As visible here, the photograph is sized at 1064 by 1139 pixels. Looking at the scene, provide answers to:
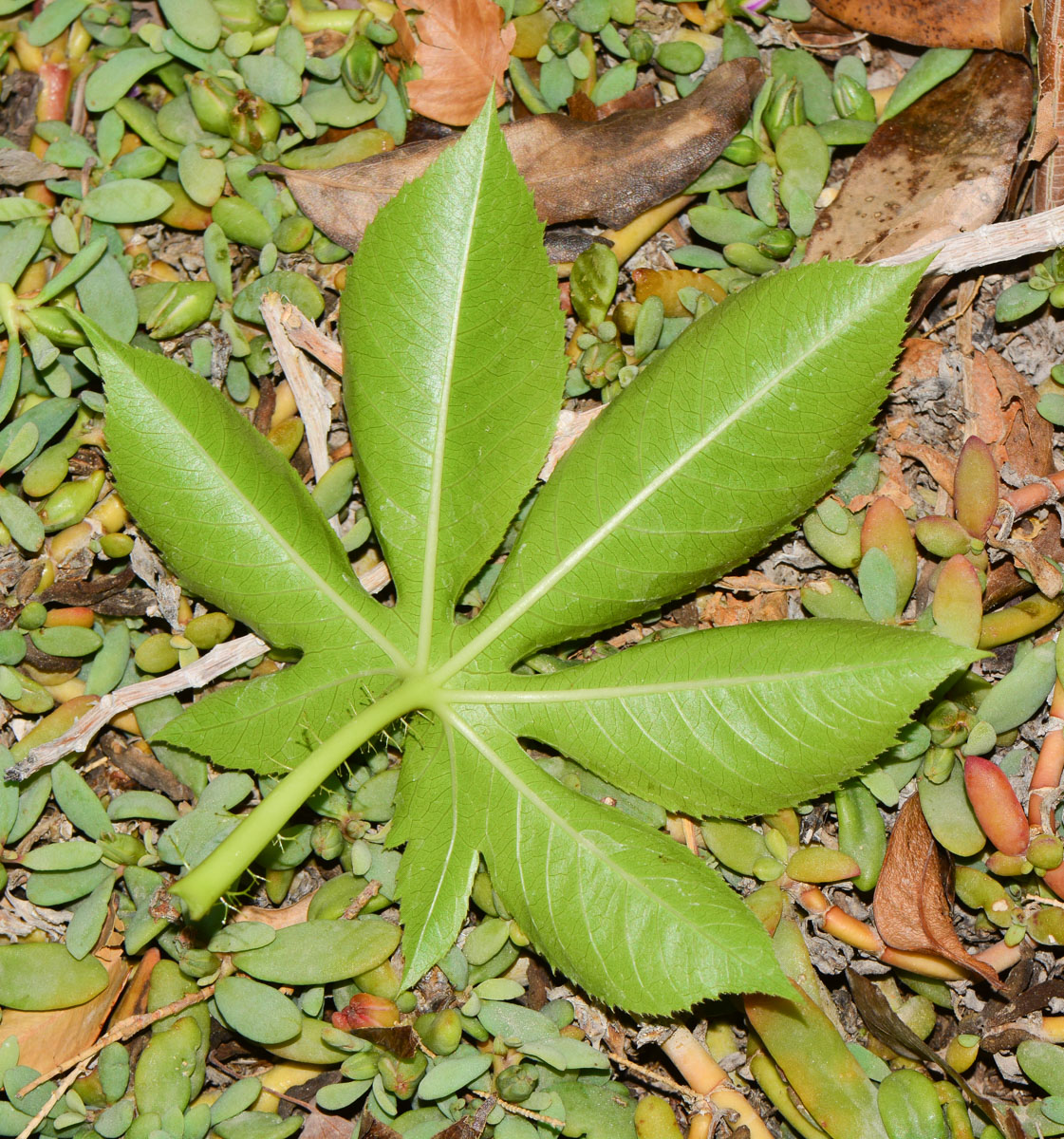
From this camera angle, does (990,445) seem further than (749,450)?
Yes

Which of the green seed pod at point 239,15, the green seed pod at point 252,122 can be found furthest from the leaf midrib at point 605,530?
the green seed pod at point 239,15

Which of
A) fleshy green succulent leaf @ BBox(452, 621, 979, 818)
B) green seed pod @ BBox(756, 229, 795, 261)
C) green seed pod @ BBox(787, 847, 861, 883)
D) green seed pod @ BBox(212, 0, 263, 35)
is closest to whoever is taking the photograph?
fleshy green succulent leaf @ BBox(452, 621, 979, 818)

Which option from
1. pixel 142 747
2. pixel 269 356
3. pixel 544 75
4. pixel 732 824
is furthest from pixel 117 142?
pixel 732 824

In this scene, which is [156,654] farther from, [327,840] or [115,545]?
[327,840]

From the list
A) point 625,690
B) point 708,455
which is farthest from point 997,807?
point 708,455

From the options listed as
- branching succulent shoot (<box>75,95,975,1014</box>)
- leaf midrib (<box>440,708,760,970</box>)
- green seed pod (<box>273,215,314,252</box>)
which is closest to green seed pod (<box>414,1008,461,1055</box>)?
branching succulent shoot (<box>75,95,975,1014</box>)

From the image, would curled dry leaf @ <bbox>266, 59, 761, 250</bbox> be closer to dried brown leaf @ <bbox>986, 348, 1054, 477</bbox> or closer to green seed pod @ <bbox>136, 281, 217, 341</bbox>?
green seed pod @ <bbox>136, 281, 217, 341</bbox>

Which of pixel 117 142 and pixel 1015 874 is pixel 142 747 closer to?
pixel 117 142

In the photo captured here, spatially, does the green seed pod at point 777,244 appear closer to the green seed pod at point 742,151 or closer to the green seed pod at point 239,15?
the green seed pod at point 742,151
